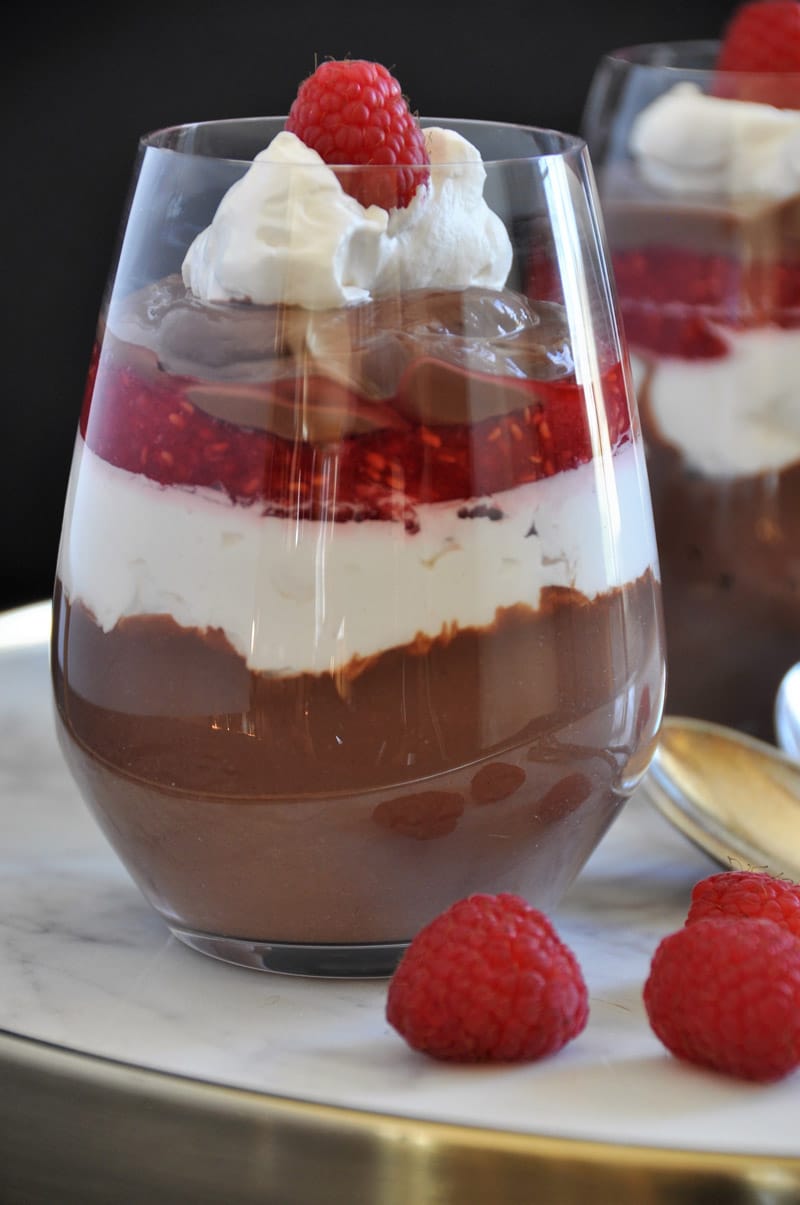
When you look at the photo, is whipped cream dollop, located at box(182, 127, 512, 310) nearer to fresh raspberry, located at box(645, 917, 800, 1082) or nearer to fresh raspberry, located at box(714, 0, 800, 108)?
fresh raspberry, located at box(645, 917, 800, 1082)

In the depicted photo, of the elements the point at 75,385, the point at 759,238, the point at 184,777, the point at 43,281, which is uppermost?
the point at 759,238

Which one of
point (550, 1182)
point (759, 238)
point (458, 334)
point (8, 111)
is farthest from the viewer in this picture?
point (8, 111)

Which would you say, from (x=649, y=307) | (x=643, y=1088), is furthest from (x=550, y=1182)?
(x=649, y=307)

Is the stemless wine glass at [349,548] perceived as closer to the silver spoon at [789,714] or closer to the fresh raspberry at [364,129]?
the fresh raspberry at [364,129]

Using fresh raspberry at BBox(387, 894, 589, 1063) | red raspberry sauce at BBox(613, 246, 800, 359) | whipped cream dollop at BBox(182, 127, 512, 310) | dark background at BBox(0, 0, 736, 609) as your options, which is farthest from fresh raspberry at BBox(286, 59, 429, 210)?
dark background at BBox(0, 0, 736, 609)

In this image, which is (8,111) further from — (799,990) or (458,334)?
(799,990)

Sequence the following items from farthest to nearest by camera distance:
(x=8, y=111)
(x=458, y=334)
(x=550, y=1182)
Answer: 1. (x=8, y=111)
2. (x=458, y=334)
3. (x=550, y=1182)

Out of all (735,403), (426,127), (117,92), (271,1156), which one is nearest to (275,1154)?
(271,1156)
